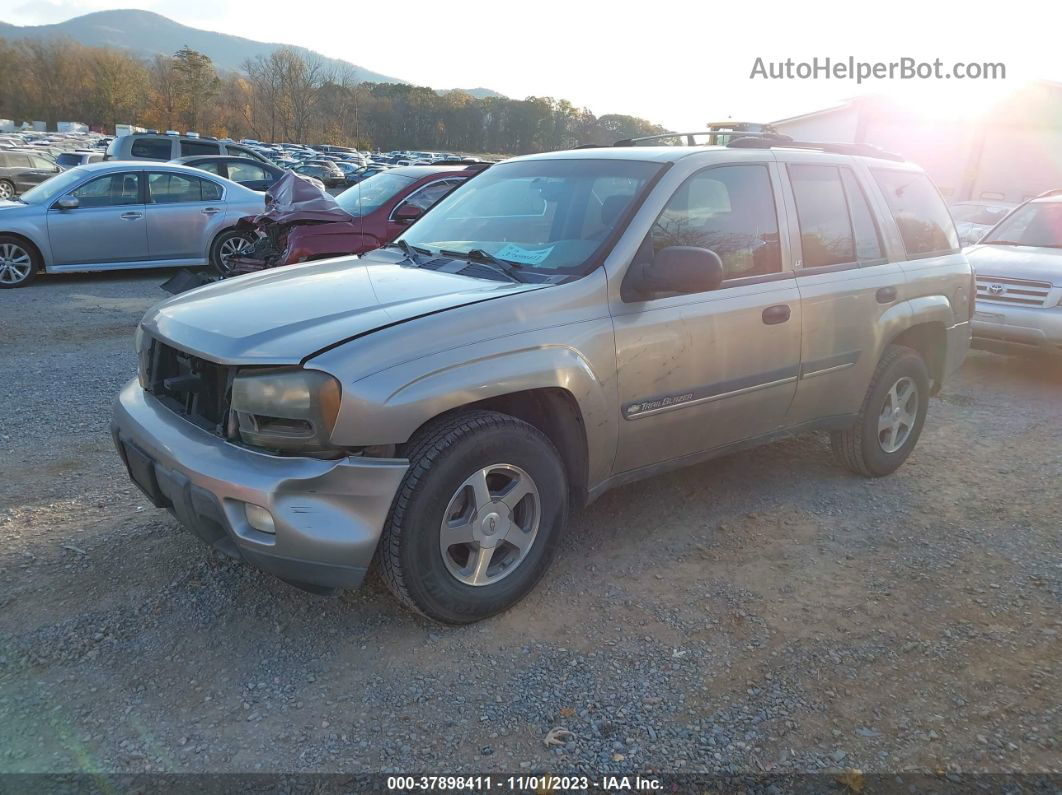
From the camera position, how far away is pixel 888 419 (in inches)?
183

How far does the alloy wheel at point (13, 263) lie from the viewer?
380 inches

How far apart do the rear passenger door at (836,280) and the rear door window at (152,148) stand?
15.1m

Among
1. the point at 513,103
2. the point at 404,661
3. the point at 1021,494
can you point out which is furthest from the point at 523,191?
the point at 513,103

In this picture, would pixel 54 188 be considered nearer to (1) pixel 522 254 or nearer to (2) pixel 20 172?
(1) pixel 522 254

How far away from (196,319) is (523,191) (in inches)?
69.5

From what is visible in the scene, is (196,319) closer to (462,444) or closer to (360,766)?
(462,444)

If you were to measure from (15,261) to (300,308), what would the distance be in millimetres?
8880

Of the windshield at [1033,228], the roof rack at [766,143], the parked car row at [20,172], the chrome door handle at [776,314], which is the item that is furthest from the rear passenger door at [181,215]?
the parked car row at [20,172]

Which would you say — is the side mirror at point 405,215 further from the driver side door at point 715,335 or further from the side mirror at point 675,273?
the side mirror at point 675,273

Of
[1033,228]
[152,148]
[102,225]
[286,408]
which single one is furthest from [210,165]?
[286,408]

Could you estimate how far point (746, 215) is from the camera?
3742 mm

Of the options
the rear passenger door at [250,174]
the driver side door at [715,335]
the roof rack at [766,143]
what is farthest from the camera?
the rear passenger door at [250,174]

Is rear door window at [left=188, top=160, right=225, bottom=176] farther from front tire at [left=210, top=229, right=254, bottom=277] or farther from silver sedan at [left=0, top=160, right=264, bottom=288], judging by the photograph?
front tire at [left=210, top=229, right=254, bottom=277]

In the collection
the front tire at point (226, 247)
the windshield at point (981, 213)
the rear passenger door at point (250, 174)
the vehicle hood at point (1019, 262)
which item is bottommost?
the front tire at point (226, 247)
